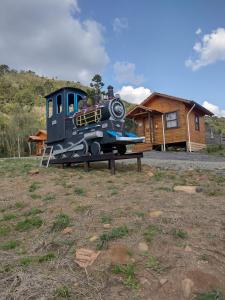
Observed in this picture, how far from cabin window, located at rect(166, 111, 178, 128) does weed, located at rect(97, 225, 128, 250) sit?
1788 centimetres

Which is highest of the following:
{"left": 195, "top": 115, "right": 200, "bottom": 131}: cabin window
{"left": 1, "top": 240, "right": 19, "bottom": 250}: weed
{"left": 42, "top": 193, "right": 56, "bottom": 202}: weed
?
{"left": 195, "top": 115, "right": 200, "bottom": 131}: cabin window

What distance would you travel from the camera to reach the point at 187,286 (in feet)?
11.0

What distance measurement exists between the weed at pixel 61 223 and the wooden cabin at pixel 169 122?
1666 cm

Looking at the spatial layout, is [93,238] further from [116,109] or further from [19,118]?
[19,118]

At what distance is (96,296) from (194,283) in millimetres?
1055

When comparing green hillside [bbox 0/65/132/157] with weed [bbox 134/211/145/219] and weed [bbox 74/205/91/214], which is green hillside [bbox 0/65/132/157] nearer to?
weed [bbox 74/205/91/214]

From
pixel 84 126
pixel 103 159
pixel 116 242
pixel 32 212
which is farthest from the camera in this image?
pixel 84 126

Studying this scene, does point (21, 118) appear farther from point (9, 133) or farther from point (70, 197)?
point (70, 197)

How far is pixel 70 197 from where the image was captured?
6.91 metres

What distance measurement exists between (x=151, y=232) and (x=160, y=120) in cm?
1870

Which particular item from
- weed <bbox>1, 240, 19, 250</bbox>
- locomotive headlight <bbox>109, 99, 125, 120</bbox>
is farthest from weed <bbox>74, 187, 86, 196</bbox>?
locomotive headlight <bbox>109, 99, 125, 120</bbox>

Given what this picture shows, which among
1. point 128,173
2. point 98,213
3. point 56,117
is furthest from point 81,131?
point 98,213

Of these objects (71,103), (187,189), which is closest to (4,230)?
(187,189)

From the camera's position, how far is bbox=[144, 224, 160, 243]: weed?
4430mm
